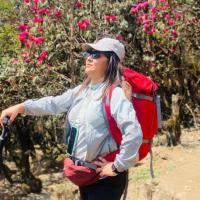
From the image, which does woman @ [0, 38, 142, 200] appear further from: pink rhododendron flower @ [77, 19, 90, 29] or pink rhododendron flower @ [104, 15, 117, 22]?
pink rhododendron flower @ [104, 15, 117, 22]

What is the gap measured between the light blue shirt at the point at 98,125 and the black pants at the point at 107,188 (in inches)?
5.9

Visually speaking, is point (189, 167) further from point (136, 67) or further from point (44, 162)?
point (44, 162)

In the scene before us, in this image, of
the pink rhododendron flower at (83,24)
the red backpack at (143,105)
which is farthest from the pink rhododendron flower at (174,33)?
the red backpack at (143,105)

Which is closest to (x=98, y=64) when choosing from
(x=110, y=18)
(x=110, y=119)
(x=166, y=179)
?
(x=110, y=119)

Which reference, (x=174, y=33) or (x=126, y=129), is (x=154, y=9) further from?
(x=126, y=129)

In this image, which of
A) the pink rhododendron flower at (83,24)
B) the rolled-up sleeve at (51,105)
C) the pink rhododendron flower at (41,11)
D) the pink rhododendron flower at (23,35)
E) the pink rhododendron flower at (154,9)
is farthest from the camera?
the pink rhododendron flower at (154,9)

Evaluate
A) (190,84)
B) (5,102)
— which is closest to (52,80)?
(5,102)

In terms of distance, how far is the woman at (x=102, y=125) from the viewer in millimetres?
2705

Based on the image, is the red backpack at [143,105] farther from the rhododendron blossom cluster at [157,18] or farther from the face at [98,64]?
the rhododendron blossom cluster at [157,18]

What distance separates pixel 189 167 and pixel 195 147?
1.73 m

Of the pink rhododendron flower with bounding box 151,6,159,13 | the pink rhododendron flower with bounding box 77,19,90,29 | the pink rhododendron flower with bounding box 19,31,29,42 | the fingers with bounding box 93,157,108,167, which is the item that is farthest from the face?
the pink rhododendron flower with bounding box 151,6,159,13

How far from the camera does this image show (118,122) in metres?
2.70

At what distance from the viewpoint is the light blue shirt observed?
269 centimetres

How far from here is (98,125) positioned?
2.81 meters
